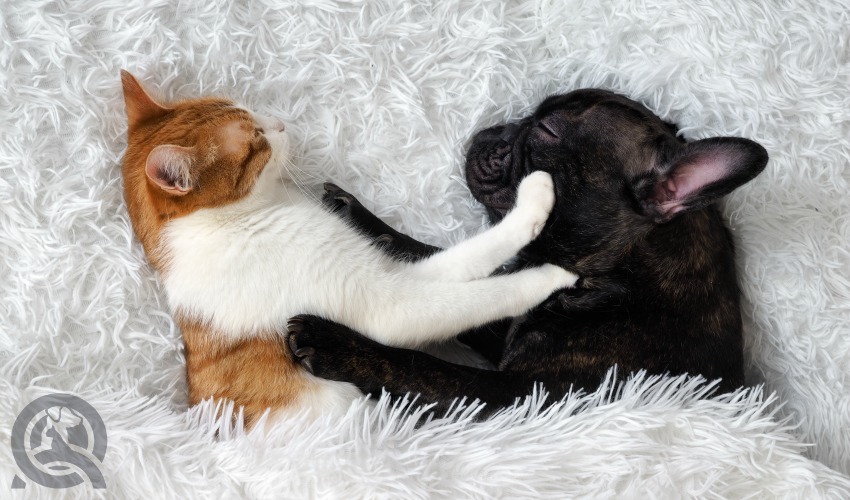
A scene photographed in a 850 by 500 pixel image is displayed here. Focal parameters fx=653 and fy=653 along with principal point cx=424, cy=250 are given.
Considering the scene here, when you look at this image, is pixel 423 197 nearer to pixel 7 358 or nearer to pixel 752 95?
pixel 752 95

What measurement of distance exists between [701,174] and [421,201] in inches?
29.1

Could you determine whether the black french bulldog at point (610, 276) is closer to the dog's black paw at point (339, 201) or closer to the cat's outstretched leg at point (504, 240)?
the cat's outstretched leg at point (504, 240)

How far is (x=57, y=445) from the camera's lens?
4.28 feet

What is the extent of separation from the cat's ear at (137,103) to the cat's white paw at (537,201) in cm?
89

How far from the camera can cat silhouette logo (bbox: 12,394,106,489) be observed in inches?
49.9

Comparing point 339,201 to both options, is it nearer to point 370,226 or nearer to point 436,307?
point 370,226

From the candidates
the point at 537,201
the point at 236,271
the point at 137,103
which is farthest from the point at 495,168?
the point at 137,103

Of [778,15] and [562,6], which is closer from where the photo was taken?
[778,15]

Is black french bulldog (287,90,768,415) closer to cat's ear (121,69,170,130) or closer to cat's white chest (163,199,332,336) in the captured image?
cat's white chest (163,199,332,336)

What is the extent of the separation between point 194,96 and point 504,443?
117cm

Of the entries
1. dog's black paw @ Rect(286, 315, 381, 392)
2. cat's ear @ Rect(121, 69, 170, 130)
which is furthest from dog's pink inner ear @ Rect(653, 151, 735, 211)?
cat's ear @ Rect(121, 69, 170, 130)

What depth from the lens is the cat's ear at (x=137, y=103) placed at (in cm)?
153

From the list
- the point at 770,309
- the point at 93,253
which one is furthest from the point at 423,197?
the point at 770,309

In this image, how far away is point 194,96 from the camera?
1.71 metres
